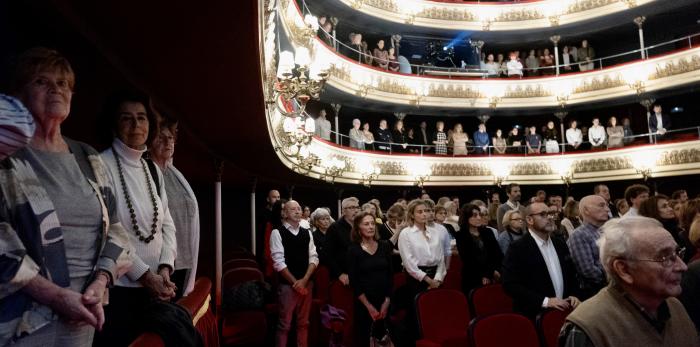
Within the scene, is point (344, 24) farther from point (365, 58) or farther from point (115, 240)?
point (115, 240)

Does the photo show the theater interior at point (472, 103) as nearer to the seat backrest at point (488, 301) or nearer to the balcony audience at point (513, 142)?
A: the balcony audience at point (513, 142)

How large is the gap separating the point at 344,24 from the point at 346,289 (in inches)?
570

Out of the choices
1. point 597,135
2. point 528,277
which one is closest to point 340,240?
point 528,277

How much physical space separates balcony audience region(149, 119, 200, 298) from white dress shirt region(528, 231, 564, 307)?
246cm

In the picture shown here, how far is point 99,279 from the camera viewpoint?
1.37 meters

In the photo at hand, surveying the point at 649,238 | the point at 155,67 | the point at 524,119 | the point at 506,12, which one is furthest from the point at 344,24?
the point at 649,238

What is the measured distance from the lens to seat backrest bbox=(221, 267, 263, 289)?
5.17m

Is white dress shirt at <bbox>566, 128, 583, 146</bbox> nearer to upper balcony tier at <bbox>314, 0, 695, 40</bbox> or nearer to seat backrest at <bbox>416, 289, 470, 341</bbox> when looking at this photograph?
upper balcony tier at <bbox>314, 0, 695, 40</bbox>

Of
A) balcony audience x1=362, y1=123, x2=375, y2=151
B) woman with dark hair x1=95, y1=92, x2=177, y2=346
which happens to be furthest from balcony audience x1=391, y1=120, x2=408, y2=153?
woman with dark hair x1=95, y1=92, x2=177, y2=346

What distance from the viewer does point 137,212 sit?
6.35ft

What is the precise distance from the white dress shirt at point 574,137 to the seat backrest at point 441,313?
14647mm

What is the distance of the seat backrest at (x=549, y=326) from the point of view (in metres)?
2.95

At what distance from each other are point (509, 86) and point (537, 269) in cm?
1561

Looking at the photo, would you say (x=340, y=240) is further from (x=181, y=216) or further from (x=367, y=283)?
(x=181, y=216)
